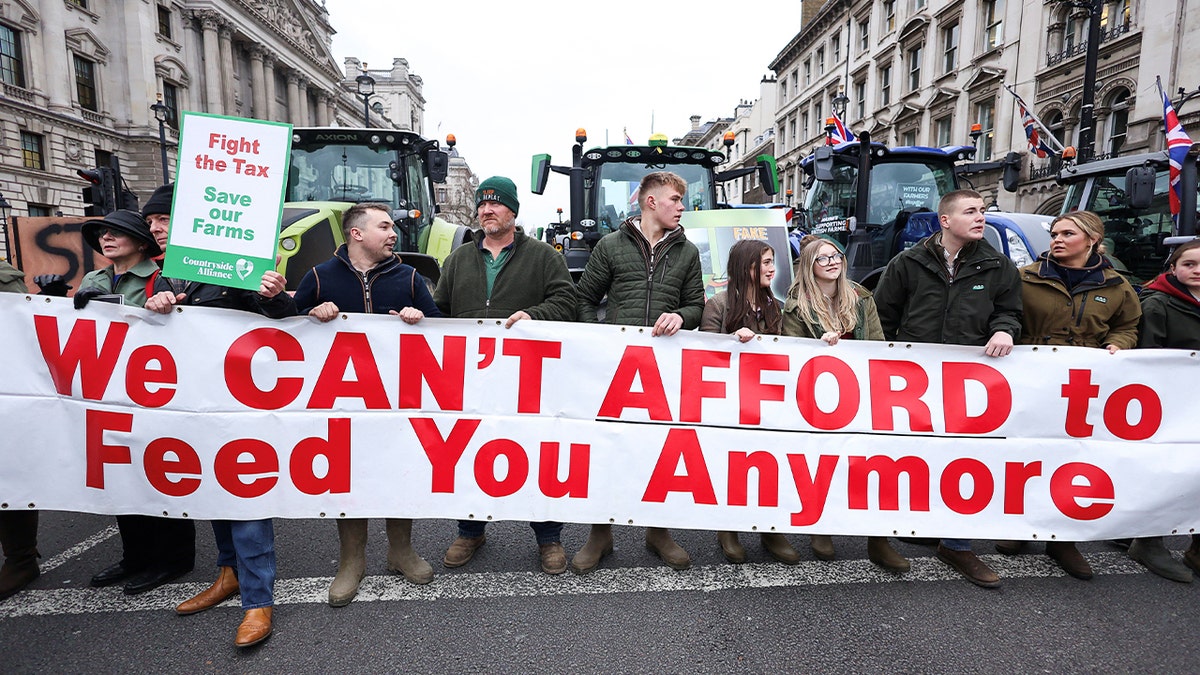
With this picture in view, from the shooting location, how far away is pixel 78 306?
9.93 feet

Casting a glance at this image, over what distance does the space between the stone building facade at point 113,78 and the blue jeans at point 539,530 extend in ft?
97.0

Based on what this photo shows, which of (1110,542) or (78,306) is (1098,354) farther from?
(78,306)

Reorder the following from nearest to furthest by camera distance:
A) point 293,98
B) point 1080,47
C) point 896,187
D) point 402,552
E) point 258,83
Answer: point 402,552 → point 896,187 → point 1080,47 → point 258,83 → point 293,98

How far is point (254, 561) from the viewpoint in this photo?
2863 millimetres

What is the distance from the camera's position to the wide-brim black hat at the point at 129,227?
302 cm

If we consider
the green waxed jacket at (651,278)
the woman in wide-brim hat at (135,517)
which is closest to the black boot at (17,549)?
the woman in wide-brim hat at (135,517)

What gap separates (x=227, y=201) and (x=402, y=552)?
6.28 ft

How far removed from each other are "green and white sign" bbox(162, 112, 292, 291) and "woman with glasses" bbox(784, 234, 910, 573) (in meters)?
2.67

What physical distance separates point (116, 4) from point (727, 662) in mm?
43409

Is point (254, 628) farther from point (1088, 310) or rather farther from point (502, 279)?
point (1088, 310)

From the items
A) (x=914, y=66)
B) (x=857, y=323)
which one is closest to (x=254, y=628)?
(x=857, y=323)

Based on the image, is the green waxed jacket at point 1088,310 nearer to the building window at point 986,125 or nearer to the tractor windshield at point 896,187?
the tractor windshield at point 896,187

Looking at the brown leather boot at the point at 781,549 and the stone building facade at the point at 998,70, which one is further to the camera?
the stone building facade at the point at 998,70

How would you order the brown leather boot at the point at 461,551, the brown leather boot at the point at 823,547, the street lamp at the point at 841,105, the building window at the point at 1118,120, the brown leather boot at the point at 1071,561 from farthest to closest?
the street lamp at the point at 841,105 → the building window at the point at 1118,120 → the brown leather boot at the point at 823,547 → the brown leather boot at the point at 461,551 → the brown leather boot at the point at 1071,561
